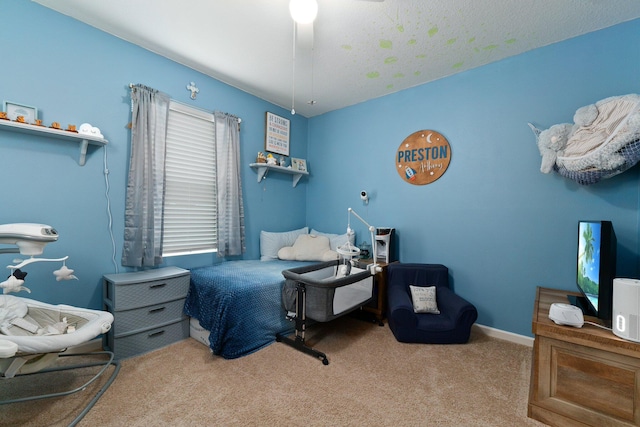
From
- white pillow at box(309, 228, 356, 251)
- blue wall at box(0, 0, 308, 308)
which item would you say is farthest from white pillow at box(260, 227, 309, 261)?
blue wall at box(0, 0, 308, 308)

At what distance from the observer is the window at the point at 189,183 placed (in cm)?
261

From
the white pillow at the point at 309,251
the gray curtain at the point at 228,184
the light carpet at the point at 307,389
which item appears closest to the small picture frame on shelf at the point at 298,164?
the gray curtain at the point at 228,184

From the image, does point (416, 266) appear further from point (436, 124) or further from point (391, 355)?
point (436, 124)

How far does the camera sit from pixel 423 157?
115 inches

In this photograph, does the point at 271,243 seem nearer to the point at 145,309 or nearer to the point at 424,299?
the point at 145,309

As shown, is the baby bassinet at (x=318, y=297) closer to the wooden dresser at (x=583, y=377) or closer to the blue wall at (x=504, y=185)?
the blue wall at (x=504, y=185)

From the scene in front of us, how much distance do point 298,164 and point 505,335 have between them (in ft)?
9.94

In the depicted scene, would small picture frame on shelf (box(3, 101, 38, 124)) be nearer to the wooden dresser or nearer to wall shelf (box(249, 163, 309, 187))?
wall shelf (box(249, 163, 309, 187))

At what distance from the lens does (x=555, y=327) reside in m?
1.44

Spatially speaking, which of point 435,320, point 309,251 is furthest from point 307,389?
point 309,251

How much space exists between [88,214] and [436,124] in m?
3.34

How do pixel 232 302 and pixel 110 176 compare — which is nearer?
pixel 232 302

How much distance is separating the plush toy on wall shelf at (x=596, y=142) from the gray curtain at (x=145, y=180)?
326 cm

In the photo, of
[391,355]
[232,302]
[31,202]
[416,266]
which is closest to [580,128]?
[416,266]
